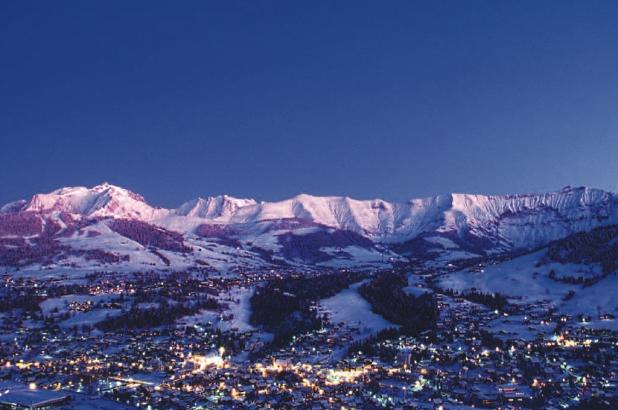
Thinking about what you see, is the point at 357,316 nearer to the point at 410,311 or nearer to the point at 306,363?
the point at 410,311

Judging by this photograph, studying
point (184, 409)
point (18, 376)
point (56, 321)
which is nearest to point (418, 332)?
point (184, 409)

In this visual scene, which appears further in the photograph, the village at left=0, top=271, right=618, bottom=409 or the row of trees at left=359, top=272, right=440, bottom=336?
the row of trees at left=359, top=272, right=440, bottom=336

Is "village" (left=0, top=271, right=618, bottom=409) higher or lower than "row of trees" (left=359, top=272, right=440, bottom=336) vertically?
lower

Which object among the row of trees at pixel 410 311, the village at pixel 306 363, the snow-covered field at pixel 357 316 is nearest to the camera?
the village at pixel 306 363

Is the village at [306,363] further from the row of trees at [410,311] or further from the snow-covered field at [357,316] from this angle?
the row of trees at [410,311]

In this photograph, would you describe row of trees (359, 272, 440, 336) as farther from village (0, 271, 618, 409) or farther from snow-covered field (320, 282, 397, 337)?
village (0, 271, 618, 409)

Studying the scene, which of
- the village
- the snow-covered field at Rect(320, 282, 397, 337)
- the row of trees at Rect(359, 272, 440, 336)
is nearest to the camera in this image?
the village

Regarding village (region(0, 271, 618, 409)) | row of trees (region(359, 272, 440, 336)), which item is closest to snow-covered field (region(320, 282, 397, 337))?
village (region(0, 271, 618, 409))

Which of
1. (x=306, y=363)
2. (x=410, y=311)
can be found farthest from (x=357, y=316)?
(x=306, y=363)

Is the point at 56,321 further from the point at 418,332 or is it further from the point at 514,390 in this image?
the point at 514,390

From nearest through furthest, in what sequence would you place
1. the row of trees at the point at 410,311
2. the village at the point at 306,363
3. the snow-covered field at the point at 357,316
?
1. the village at the point at 306,363
2. the row of trees at the point at 410,311
3. the snow-covered field at the point at 357,316

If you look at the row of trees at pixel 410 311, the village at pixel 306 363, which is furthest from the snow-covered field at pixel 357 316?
the row of trees at pixel 410 311
